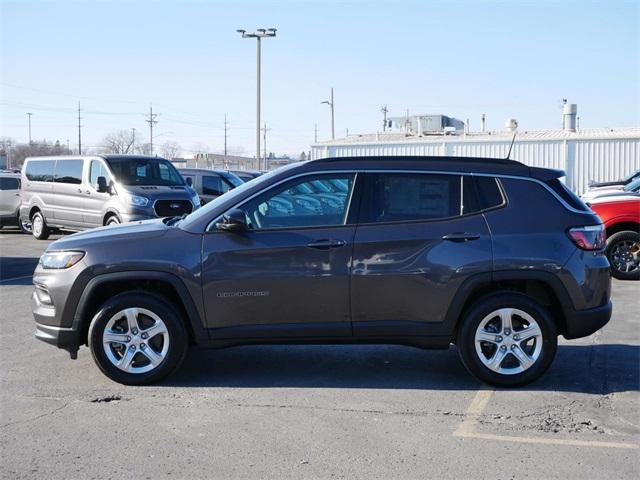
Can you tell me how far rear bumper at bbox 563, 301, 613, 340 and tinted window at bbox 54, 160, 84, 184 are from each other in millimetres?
13450

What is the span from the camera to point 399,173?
5.93 meters

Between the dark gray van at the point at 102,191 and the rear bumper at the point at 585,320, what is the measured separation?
11.2 meters

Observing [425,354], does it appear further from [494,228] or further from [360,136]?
[360,136]

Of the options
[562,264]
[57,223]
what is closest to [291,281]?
[562,264]

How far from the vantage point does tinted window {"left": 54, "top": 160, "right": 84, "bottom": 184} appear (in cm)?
1689

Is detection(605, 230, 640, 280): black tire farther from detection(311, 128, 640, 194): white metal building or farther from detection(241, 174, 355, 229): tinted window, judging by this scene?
detection(311, 128, 640, 194): white metal building

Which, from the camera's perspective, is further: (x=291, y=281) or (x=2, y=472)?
(x=291, y=281)

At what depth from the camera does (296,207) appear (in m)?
5.91

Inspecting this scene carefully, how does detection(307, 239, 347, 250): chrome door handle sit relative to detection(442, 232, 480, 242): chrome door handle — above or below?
below

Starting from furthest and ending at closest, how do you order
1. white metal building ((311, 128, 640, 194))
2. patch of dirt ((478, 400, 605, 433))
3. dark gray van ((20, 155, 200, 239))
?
1. white metal building ((311, 128, 640, 194))
2. dark gray van ((20, 155, 200, 239))
3. patch of dirt ((478, 400, 605, 433))

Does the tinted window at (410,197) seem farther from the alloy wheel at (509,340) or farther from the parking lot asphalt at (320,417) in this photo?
the parking lot asphalt at (320,417)

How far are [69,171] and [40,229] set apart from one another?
2032 mm

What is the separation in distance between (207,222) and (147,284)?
0.75 metres

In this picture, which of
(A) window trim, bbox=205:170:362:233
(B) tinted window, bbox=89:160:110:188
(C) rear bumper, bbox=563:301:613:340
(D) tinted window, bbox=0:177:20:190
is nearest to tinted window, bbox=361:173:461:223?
Result: (A) window trim, bbox=205:170:362:233
